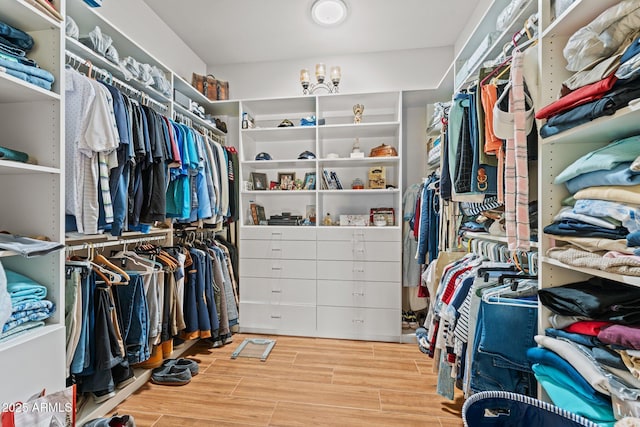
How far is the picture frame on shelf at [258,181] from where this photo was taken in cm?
328

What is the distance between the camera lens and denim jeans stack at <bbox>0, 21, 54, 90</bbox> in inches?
48.3

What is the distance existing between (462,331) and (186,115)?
2.70 m

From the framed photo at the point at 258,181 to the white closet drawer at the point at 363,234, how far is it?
2.67 feet

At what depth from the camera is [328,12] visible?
263 cm

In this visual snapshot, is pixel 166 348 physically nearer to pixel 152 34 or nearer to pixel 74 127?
pixel 74 127

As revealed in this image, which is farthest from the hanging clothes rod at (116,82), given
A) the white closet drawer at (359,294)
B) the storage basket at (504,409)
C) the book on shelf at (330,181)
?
the storage basket at (504,409)

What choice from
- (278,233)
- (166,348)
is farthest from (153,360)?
(278,233)

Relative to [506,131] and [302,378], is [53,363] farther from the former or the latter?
[506,131]

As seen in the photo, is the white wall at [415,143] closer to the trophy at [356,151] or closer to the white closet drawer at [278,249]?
the trophy at [356,151]

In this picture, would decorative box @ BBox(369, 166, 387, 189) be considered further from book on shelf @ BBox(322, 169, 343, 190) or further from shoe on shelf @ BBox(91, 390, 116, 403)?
shoe on shelf @ BBox(91, 390, 116, 403)

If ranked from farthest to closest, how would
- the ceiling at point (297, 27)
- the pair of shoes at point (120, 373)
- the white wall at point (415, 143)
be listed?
the white wall at point (415, 143), the ceiling at point (297, 27), the pair of shoes at point (120, 373)

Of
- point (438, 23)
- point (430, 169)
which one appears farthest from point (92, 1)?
point (430, 169)

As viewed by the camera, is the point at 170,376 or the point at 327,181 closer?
the point at 170,376

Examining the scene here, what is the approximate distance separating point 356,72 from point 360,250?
1.86 meters
